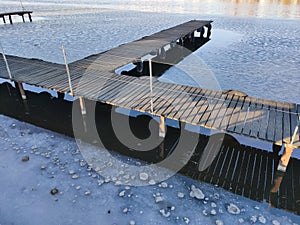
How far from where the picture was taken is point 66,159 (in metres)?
6.28

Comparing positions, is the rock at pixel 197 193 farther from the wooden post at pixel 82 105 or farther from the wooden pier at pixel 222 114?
the wooden post at pixel 82 105

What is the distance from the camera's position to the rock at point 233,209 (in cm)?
482

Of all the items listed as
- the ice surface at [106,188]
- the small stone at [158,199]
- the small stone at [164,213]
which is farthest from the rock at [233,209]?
the small stone at [158,199]

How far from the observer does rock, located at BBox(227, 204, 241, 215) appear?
4824mm

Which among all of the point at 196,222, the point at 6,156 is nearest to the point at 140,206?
the point at 196,222

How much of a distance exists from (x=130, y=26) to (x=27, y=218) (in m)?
20.3

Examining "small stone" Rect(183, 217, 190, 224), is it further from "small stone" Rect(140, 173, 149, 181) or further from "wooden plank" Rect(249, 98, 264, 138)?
"wooden plank" Rect(249, 98, 264, 138)

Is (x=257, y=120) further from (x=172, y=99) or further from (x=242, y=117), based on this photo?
(x=172, y=99)

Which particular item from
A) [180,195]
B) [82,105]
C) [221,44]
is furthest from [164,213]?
[221,44]

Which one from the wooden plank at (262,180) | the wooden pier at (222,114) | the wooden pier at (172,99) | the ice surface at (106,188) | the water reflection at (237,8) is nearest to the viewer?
the ice surface at (106,188)

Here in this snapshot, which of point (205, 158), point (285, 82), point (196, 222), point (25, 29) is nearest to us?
point (196, 222)

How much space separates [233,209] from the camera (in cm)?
490

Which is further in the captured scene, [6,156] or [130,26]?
[130,26]

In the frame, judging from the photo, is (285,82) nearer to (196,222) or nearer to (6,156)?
(196,222)
